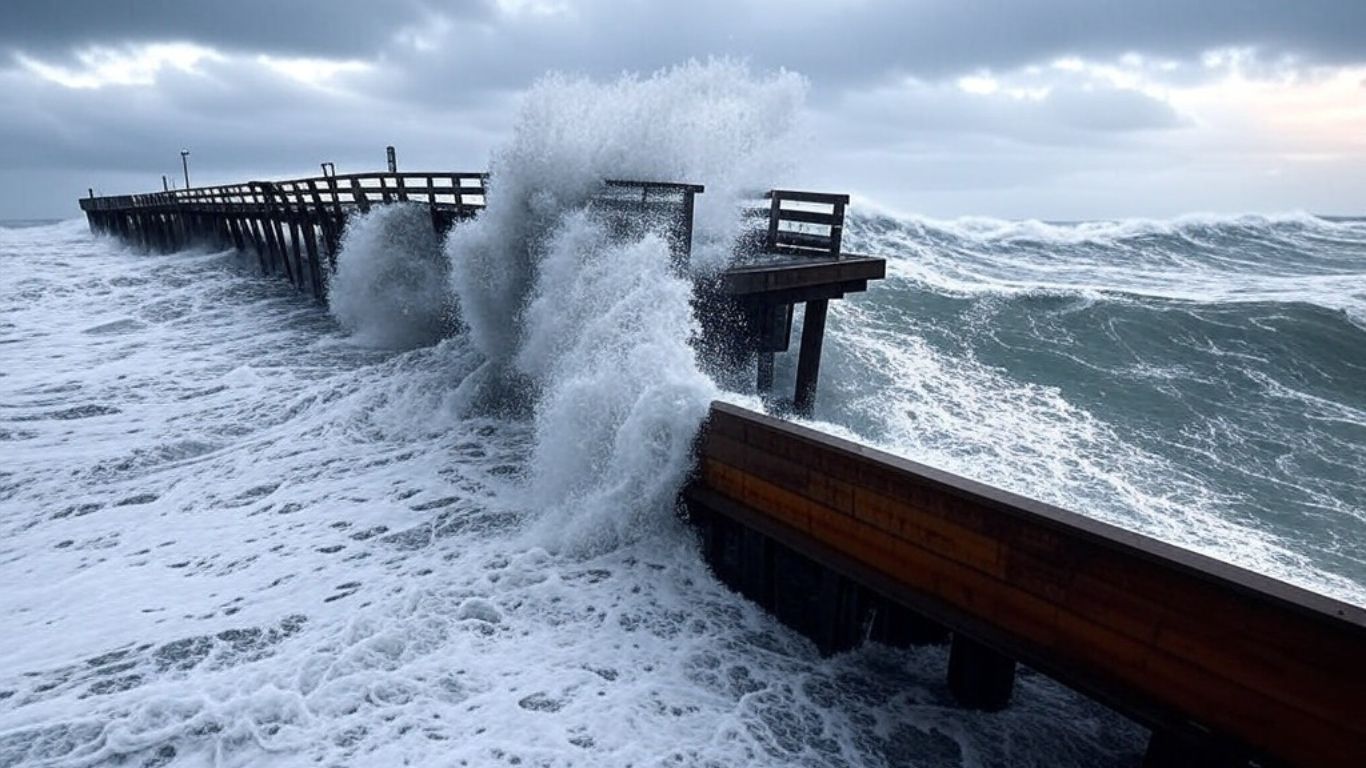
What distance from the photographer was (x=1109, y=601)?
350 centimetres

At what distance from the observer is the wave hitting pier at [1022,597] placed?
2973mm

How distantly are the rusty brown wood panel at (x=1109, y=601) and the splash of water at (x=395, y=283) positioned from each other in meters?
11.1

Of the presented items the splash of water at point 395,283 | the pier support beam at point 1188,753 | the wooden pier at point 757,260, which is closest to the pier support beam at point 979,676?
the pier support beam at point 1188,753

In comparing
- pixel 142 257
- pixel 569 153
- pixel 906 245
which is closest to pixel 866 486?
pixel 569 153

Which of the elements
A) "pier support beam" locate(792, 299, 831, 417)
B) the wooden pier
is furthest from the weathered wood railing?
"pier support beam" locate(792, 299, 831, 417)

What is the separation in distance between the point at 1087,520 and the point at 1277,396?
13.1 meters

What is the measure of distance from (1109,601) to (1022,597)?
A: 44 centimetres

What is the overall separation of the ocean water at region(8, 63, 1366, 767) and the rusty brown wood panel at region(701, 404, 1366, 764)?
2.94 feet

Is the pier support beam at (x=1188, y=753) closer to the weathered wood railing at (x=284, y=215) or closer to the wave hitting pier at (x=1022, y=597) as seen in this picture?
the wave hitting pier at (x=1022, y=597)

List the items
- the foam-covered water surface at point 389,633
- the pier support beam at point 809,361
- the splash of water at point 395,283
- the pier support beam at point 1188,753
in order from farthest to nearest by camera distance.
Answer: the splash of water at point 395,283 < the pier support beam at point 809,361 < the foam-covered water surface at point 389,633 < the pier support beam at point 1188,753

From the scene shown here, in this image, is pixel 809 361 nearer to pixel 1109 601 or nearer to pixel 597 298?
pixel 597 298

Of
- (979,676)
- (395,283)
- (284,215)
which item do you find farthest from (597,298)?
(284,215)

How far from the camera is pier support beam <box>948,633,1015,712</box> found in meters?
4.24

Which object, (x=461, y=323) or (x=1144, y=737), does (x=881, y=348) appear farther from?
(x=1144, y=737)
